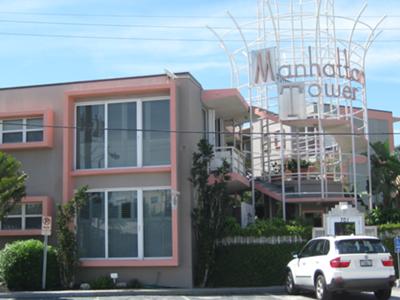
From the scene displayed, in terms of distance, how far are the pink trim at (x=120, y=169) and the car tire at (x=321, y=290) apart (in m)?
5.11

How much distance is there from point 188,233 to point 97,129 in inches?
179

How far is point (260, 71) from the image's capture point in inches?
996

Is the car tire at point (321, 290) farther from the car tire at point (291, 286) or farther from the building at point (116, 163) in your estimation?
the building at point (116, 163)

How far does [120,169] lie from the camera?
20.0 m

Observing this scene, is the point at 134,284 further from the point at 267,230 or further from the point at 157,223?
the point at 267,230

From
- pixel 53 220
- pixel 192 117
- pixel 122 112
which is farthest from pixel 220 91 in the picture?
pixel 53 220

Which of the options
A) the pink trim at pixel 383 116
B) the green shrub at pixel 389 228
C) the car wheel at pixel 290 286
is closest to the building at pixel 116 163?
the car wheel at pixel 290 286

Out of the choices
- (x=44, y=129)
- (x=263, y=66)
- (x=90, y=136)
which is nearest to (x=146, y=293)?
(x=90, y=136)

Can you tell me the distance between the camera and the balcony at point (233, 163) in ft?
70.8

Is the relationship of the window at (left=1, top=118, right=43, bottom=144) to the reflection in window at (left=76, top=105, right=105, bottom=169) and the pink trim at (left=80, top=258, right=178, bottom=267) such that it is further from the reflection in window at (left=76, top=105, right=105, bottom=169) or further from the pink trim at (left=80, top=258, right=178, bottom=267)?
the pink trim at (left=80, top=258, right=178, bottom=267)

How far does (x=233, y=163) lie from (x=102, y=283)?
6.37m

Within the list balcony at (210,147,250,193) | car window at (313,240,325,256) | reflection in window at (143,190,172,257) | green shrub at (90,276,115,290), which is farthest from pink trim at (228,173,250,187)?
car window at (313,240,325,256)

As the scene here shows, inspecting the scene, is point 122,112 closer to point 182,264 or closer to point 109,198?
point 109,198

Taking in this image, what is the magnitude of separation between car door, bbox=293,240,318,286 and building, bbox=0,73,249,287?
3864mm
